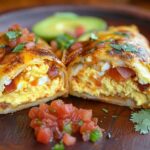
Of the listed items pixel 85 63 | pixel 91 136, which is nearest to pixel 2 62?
pixel 85 63

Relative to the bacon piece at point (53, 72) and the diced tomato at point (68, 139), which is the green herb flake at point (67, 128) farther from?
the bacon piece at point (53, 72)

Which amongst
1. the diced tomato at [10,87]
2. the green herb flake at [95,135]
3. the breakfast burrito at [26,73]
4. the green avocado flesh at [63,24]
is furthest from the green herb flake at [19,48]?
the green avocado flesh at [63,24]

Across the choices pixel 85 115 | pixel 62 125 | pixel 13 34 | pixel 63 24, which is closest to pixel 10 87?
pixel 13 34

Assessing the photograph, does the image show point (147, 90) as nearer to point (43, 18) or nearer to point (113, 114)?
point (113, 114)

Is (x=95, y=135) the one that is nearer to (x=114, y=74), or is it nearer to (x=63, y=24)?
(x=114, y=74)

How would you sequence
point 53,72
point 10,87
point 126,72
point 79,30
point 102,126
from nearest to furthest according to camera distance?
point 102,126, point 10,87, point 126,72, point 53,72, point 79,30

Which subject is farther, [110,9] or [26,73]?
[110,9]

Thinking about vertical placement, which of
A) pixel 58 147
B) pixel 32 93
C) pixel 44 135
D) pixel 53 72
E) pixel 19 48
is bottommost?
pixel 58 147
